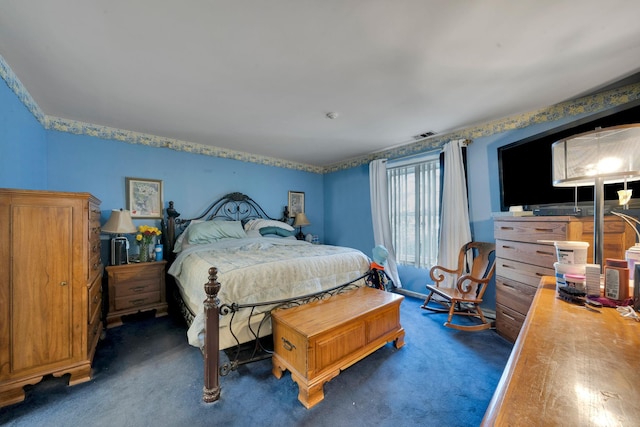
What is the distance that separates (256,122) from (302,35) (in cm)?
155

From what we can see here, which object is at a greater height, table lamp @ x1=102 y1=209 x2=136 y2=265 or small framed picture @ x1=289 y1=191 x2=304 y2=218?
small framed picture @ x1=289 y1=191 x2=304 y2=218

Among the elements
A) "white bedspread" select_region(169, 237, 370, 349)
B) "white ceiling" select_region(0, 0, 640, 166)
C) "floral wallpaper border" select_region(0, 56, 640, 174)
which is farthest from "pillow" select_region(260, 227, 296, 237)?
"white ceiling" select_region(0, 0, 640, 166)

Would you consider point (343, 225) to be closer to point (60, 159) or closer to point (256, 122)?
point (256, 122)

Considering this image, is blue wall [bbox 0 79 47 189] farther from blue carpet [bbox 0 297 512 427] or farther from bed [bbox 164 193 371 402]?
blue carpet [bbox 0 297 512 427]

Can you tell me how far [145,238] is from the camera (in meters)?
3.15

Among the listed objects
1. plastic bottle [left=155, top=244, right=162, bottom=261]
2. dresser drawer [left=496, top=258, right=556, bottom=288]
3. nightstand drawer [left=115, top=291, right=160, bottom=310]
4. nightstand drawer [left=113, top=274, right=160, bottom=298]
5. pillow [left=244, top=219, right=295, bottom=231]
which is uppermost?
pillow [left=244, top=219, right=295, bottom=231]

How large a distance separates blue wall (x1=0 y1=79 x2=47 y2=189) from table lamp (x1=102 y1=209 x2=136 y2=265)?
27.5 inches

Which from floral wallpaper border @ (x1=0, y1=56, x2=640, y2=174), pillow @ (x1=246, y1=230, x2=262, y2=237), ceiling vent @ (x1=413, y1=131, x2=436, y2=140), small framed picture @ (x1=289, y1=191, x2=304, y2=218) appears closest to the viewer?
floral wallpaper border @ (x1=0, y1=56, x2=640, y2=174)

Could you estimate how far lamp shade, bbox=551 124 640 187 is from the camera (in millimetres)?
1153

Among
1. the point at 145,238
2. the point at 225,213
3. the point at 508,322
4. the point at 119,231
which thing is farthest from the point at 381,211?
the point at 119,231

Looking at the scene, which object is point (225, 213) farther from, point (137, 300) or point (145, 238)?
point (137, 300)

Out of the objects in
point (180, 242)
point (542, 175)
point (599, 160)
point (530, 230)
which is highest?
point (542, 175)

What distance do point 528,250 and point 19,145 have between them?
461 cm

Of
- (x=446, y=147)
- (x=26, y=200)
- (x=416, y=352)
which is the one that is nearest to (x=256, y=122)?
(x=26, y=200)
